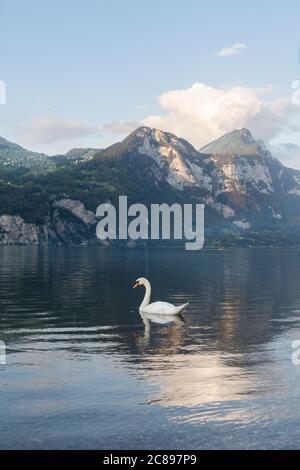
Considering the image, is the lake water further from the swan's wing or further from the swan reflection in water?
the swan's wing

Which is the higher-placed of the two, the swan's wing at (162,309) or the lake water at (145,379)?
the swan's wing at (162,309)

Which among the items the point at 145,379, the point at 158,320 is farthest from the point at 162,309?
the point at 145,379

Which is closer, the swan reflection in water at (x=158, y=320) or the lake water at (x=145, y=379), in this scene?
the lake water at (x=145, y=379)

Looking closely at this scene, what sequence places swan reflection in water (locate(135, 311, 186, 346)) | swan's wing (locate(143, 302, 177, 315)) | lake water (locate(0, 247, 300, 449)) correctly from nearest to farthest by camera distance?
1. lake water (locate(0, 247, 300, 449))
2. swan reflection in water (locate(135, 311, 186, 346))
3. swan's wing (locate(143, 302, 177, 315))

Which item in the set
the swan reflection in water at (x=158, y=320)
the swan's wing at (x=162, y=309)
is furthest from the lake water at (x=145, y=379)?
the swan's wing at (x=162, y=309)

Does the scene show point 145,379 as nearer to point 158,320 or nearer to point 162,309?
point 158,320

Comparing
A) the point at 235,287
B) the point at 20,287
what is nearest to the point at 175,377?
the point at 20,287

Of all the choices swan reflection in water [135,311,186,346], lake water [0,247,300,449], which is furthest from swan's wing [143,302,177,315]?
lake water [0,247,300,449]

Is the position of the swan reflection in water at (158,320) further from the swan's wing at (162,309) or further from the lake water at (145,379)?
the lake water at (145,379)

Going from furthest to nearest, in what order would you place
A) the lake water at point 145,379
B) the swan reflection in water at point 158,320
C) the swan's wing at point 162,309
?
the swan's wing at point 162,309 < the swan reflection in water at point 158,320 < the lake water at point 145,379

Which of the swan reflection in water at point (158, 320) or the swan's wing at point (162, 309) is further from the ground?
the swan's wing at point (162, 309)

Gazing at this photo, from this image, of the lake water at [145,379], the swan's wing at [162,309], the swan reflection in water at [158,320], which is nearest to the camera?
the lake water at [145,379]

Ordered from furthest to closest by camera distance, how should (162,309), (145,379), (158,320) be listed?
(162,309) → (158,320) → (145,379)
